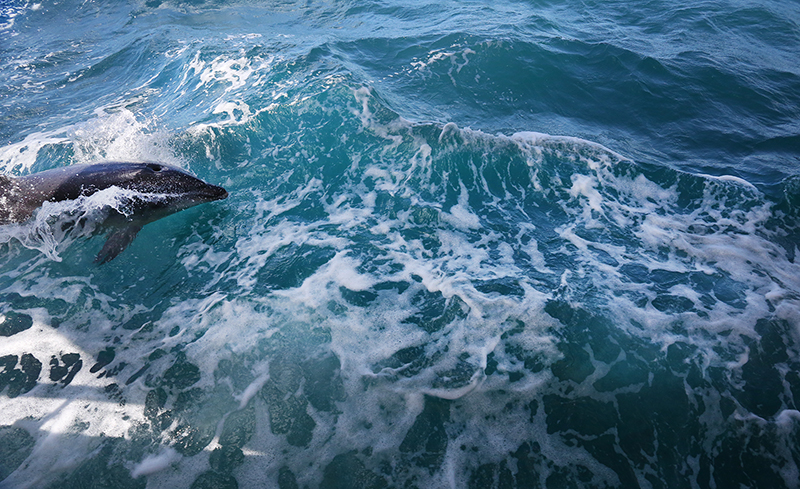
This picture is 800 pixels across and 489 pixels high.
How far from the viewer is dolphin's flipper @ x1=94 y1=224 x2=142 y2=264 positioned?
5203 mm

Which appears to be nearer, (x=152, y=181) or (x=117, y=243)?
(x=117, y=243)

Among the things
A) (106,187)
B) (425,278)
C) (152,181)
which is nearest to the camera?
(425,278)

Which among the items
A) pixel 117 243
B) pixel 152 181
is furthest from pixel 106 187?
pixel 117 243

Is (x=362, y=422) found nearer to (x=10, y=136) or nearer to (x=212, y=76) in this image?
(x=212, y=76)

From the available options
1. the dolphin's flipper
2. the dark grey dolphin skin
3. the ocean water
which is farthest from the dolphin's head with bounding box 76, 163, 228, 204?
the dolphin's flipper

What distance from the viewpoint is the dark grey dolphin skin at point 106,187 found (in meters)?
5.29

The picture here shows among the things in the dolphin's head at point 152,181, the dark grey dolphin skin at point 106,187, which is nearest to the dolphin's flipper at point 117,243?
the dark grey dolphin skin at point 106,187

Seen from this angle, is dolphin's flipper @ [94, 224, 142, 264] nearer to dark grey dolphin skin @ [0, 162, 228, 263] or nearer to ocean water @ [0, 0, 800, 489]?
dark grey dolphin skin @ [0, 162, 228, 263]

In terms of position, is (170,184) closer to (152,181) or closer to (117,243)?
(152,181)

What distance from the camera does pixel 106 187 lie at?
5.29m

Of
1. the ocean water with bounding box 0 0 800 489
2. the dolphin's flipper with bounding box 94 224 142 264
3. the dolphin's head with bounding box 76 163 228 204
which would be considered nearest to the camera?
the ocean water with bounding box 0 0 800 489

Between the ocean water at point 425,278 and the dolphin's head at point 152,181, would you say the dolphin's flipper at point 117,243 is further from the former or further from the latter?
the dolphin's head at point 152,181

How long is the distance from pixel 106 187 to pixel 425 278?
15.1 ft

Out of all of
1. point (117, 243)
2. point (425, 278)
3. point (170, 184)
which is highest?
point (170, 184)
